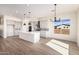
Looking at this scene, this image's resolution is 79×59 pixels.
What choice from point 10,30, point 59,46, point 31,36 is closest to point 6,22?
point 10,30

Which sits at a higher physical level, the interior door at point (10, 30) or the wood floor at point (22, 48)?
the interior door at point (10, 30)

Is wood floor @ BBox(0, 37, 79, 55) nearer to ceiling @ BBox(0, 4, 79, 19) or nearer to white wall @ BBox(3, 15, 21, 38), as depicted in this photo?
white wall @ BBox(3, 15, 21, 38)

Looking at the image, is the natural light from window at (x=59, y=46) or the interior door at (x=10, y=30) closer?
the natural light from window at (x=59, y=46)

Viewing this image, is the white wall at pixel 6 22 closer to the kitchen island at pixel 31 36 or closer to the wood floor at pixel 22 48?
the wood floor at pixel 22 48

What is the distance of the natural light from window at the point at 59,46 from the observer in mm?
2029

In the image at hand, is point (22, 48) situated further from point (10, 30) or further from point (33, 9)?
point (33, 9)

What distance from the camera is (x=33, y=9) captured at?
2.10 metres

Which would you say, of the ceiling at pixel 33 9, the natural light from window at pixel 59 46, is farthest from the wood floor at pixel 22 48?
the ceiling at pixel 33 9

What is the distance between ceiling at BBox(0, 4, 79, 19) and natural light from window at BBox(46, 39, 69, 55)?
2.15 feet

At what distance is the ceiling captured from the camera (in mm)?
2008

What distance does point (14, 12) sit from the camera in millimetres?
2068

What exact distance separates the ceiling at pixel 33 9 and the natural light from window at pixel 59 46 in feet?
2.15

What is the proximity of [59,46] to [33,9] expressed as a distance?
1.02 m
